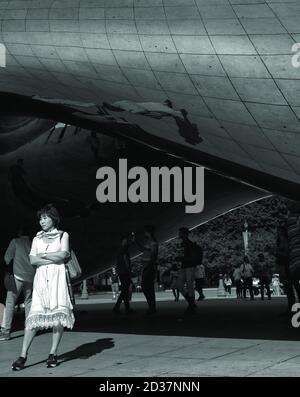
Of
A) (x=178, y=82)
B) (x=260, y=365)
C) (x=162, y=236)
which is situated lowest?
(x=260, y=365)

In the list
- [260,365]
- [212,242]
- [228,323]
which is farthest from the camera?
[212,242]

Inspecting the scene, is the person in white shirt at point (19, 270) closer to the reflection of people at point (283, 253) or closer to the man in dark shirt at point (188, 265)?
the man in dark shirt at point (188, 265)

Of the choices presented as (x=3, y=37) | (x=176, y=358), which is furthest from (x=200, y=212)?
(x=176, y=358)

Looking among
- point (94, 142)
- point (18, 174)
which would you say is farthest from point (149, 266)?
point (18, 174)

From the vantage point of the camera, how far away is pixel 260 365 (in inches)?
231

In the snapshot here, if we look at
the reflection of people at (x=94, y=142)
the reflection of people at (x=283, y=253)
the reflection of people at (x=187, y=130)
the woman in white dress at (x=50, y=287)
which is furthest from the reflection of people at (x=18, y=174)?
the woman in white dress at (x=50, y=287)

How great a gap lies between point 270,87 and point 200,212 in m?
7.47

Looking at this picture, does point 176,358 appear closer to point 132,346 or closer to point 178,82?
point 132,346

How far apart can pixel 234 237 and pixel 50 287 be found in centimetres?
3552

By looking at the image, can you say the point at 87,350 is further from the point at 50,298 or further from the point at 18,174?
the point at 18,174

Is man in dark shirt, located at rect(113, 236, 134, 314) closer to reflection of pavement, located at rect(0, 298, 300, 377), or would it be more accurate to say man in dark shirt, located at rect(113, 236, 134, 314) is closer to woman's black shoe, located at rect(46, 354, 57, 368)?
reflection of pavement, located at rect(0, 298, 300, 377)

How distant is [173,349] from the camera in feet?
23.4

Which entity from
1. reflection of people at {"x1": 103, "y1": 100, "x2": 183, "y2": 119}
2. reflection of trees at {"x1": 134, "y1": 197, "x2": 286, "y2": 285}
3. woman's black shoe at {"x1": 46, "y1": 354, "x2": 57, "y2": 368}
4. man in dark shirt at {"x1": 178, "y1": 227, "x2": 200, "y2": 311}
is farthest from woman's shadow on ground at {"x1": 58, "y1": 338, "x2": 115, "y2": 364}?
reflection of trees at {"x1": 134, "y1": 197, "x2": 286, "y2": 285}

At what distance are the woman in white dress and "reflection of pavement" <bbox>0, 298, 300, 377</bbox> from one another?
389 millimetres
